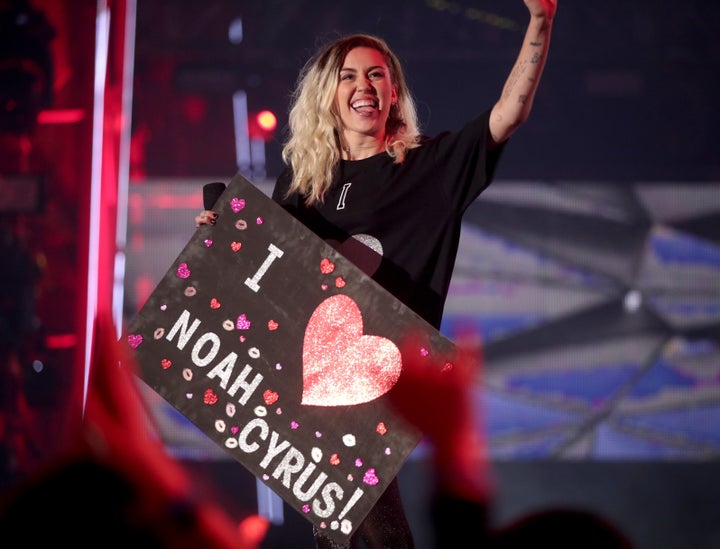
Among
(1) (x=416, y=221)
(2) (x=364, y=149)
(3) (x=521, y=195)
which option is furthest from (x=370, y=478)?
(3) (x=521, y=195)

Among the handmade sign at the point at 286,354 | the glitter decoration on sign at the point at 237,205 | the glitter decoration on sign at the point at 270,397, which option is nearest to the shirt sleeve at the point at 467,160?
the handmade sign at the point at 286,354

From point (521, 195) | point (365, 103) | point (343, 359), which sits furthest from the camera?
point (521, 195)

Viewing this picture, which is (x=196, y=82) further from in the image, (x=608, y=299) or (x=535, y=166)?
(x=608, y=299)

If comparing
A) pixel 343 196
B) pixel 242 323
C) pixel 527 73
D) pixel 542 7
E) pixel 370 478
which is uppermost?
pixel 542 7

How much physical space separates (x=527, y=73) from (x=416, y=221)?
1.32 ft

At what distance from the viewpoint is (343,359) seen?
5.78 feet

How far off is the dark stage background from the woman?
1741mm

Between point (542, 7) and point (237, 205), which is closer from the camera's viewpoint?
point (542, 7)

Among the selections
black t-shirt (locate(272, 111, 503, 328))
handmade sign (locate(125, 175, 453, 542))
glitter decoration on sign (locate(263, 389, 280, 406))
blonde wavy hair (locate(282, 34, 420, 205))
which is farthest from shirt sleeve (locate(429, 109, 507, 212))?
glitter decoration on sign (locate(263, 389, 280, 406))

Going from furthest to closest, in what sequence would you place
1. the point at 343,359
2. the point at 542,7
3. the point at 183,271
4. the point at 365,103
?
the point at 365,103 < the point at 183,271 < the point at 343,359 < the point at 542,7

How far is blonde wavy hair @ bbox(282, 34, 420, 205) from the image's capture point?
79.7 inches

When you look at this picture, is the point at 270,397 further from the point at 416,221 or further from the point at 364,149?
the point at 364,149

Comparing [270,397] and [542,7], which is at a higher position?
[542,7]

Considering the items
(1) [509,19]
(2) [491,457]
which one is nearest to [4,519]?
(2) [491,457]
